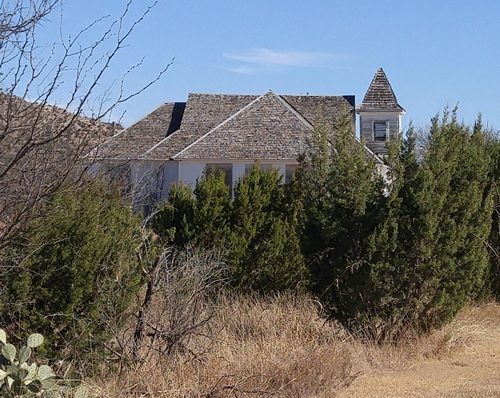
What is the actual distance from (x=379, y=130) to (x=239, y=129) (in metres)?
7.07

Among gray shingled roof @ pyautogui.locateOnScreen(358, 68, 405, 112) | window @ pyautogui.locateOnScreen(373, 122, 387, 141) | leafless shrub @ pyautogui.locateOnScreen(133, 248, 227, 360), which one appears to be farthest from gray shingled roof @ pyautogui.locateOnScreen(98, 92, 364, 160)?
leafless shrub @ pyautogui.locateOnScreen(133, 248, 227, 360)

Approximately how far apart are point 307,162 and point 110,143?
24.5ft

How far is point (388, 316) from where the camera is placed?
1066cm

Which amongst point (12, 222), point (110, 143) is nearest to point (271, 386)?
point (110, 143)

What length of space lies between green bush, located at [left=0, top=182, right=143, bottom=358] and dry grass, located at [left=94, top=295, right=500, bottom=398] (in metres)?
0.51

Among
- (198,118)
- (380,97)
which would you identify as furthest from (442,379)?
(380,97)

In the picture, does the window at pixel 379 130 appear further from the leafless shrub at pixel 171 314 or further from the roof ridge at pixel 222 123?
the leafless shrub at pixel 171 314

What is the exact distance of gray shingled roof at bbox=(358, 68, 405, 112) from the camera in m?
39.7

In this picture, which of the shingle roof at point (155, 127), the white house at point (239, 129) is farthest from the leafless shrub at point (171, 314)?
the shingle roof at point (155, 127)

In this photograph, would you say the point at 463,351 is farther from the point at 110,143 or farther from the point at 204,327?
the point at 110,143

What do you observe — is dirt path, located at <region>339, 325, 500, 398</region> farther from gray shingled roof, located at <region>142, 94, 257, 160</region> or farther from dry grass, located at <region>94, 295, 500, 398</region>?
gray shingled roof, located at <region>142, 94, 257, 160</region>

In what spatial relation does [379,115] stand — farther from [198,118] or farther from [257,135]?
[198,118]

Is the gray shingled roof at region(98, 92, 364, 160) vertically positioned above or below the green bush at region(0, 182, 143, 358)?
above

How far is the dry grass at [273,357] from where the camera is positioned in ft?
25.5
